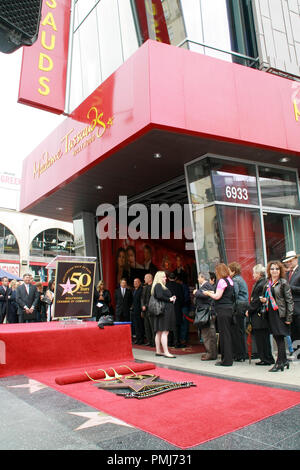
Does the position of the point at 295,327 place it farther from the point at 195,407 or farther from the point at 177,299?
the point at 177,299

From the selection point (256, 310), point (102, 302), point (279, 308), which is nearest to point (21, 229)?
point (102, 302)

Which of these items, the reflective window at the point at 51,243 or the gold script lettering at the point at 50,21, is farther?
the reflective window at the point at 51,243

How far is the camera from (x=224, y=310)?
250 inches

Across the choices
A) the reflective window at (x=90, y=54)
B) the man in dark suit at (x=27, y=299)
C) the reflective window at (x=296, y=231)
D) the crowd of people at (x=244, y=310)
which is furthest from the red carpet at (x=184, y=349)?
the reflective window at (x=90, y=54)

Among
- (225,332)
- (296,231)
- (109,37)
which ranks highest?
(109,37)

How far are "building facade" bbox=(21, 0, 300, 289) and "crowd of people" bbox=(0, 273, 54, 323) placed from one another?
2823 millimetres

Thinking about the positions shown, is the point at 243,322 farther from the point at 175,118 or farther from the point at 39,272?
the point at 39,272

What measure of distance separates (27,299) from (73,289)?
394cm

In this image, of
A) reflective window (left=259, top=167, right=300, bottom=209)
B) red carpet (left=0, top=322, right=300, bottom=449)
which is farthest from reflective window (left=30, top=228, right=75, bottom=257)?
red carpet (left=0, top=322, right=300, bottom=449)

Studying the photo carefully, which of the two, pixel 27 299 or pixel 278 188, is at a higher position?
pixel 278 188

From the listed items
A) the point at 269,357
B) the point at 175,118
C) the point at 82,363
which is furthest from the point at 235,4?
the point at 82,363

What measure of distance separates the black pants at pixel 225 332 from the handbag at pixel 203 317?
0.52 meters

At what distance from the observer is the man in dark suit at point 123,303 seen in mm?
10297

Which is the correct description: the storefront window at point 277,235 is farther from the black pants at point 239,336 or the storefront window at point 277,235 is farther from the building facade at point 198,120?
the black pants at point 239,336
